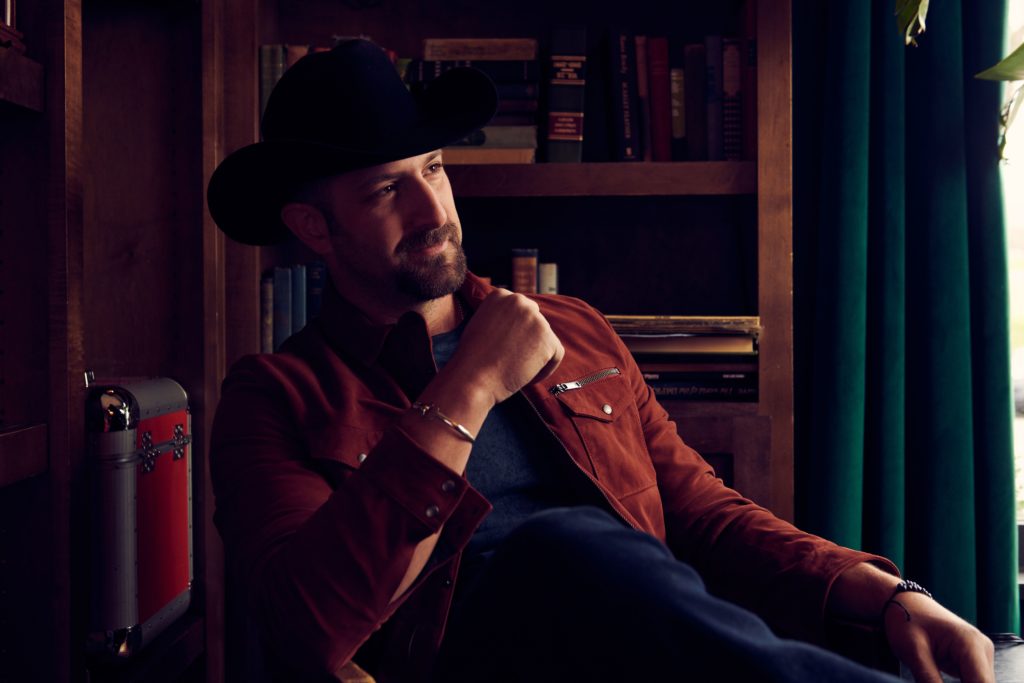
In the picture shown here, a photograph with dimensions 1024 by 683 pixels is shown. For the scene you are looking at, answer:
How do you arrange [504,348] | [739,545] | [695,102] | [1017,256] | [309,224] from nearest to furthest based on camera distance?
1. [504,348]
2. [739,545]
3. [309,224]
4. [695,102]
5. [1017,256]

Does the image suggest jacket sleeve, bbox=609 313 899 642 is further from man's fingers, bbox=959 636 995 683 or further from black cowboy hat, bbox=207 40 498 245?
black cowboy hat, bbox=207 40 498 245

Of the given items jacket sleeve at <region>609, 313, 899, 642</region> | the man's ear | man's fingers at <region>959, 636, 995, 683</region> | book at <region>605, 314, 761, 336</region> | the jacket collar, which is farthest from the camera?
book at <region>605, 314, 761, 336</region>

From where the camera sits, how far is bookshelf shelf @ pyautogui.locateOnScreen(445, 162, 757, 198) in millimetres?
1778

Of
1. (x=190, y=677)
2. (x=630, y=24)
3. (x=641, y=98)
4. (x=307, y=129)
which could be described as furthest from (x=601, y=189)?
(x=190, y=677)

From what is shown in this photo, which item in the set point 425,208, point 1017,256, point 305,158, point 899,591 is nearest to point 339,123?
point 305,158

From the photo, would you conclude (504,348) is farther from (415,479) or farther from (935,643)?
(935,643)

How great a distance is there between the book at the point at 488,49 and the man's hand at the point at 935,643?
1303mm

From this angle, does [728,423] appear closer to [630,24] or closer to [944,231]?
[944,231]

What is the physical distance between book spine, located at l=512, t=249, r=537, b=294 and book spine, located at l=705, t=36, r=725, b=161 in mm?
437

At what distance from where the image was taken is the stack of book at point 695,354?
1.75 m

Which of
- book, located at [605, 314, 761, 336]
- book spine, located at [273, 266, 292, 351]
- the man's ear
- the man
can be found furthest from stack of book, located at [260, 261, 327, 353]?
book, located at [605, 314, 761, 336]

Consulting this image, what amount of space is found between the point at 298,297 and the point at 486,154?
505 mm

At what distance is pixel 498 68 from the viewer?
1814 millimetres

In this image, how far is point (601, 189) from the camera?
1.80 m
